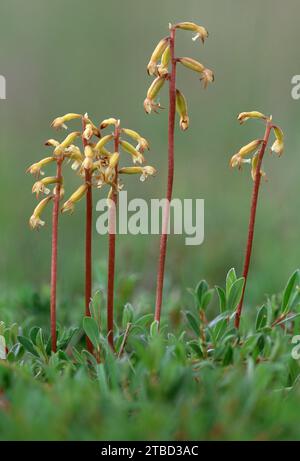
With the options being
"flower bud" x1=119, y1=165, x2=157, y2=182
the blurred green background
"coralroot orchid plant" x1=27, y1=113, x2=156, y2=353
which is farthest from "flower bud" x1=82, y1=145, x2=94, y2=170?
the blurred green background

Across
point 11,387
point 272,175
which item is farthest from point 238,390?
point 272,175

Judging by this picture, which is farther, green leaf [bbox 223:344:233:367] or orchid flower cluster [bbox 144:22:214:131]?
orchid flower cluster [bbox 144:22:214:131]

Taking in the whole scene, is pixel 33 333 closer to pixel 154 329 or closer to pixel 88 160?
pixel 154 329

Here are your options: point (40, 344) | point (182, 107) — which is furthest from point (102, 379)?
point (182, 107)

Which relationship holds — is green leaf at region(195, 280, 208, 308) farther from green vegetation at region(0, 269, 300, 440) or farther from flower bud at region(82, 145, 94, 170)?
flower bud at region(82, 145, 94, 170)

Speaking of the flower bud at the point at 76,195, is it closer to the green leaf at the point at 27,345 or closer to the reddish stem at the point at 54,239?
the reddish stem at the point at 54,239
